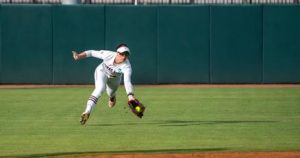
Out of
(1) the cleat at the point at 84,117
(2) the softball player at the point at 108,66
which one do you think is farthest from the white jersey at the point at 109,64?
(1) the cleat at the point at 84,117

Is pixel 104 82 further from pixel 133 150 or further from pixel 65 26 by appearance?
pixel 65 26

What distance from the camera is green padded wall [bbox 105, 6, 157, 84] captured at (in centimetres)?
2727

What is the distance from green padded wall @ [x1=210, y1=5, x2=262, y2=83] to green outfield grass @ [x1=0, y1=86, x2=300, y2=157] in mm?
3507

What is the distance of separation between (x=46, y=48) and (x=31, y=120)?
10.5 meters

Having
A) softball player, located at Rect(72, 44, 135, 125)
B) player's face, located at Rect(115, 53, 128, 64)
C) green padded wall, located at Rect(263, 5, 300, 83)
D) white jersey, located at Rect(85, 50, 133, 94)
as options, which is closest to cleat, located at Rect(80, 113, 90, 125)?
softball player, located at Rect(72, 44, 135, 125)

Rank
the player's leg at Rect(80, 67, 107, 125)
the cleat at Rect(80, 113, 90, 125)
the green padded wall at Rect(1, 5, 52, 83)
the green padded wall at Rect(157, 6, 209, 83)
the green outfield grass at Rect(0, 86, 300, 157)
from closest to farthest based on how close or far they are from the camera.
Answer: the green outfield grass at Rect(0, 86, 300, 157)
the cleat at Rect(80, 113, 90, 125)
the player's leg at Rect(80, 67, 107, 125)
the green padded wall at Rect(1, 5, 52, 83)
the green padded wall at Rect(157, 6, 209, 83)

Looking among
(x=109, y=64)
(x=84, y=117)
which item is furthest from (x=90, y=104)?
(x=109, y=64)

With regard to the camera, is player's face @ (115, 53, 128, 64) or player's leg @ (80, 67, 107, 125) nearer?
player's leg @ (80, 67, 107, 125)

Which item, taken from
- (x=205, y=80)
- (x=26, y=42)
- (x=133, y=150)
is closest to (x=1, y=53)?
(x=26, y=42)

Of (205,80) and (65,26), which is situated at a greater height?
(65,26)

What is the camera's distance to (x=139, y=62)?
90.1ft

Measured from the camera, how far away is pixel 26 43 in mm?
27375

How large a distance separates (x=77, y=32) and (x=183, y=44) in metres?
3.34

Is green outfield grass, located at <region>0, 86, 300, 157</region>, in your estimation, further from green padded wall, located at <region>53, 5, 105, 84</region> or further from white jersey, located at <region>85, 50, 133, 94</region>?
green padded wall, located at <region>53, 5, 105, 84</region>
